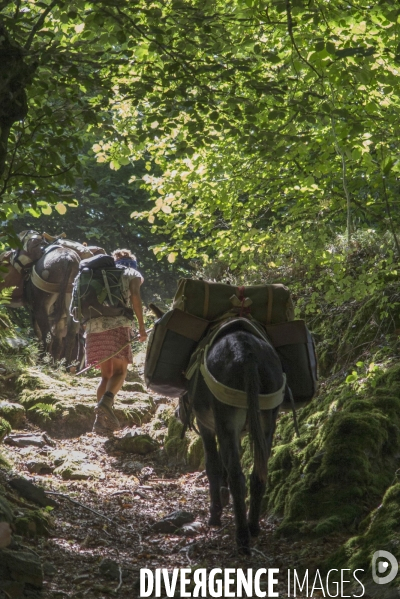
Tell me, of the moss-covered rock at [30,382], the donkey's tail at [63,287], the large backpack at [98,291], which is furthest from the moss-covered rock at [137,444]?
the donkey's tail at [63,287]

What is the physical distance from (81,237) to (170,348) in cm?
1639

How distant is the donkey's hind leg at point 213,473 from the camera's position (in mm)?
6195

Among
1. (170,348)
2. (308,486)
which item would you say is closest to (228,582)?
(308,486)

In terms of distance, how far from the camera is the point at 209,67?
225 inches

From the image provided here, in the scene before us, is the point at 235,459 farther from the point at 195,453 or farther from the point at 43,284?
the point at 43,284

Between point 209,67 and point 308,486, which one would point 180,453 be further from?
point 209,67

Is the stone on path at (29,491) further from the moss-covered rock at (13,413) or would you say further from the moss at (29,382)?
the moss at (29,382)

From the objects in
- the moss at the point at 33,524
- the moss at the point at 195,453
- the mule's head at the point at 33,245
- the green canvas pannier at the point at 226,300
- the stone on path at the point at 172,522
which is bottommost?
the stone on path at the point at 172,522

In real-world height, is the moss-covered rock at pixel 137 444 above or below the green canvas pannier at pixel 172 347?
below

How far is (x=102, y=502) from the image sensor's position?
6938mm

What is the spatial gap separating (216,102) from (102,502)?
4174 mm

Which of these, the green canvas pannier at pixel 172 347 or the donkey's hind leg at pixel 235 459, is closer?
the donkey's hind leg at pixel 235 459

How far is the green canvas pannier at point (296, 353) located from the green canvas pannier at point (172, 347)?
64 cm

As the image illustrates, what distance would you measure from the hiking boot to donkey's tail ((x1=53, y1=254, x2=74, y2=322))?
417cm
